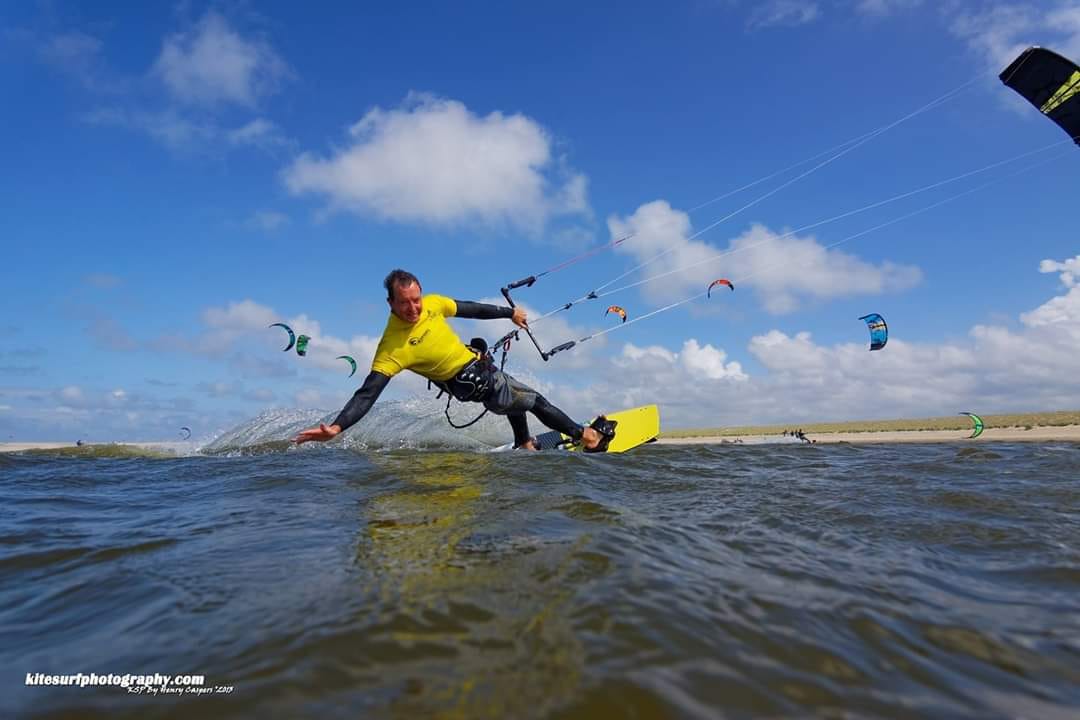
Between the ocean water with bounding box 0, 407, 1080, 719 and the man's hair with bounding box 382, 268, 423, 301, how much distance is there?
2954mm

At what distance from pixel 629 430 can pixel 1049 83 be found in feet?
36.9

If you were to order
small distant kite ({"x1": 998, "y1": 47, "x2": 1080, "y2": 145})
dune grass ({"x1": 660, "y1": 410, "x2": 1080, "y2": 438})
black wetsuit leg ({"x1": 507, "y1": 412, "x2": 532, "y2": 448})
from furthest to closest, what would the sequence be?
1. dune grass ({"x1": 660, "y1": 410, "x2": 1080, "y2": 438})
2. small distant kite ({"x1": 998, "y1": 47, "x2": 1080, "y2": 145})
3. black wetsuit leg ({"x1": 507, "y1": 412, "x2": 532, "y2": 448})

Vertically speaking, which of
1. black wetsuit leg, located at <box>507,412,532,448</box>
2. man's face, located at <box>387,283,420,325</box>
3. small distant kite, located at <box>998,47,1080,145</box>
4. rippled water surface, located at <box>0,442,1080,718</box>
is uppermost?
small distant kite, located at <box>998,47,1080,145</box>

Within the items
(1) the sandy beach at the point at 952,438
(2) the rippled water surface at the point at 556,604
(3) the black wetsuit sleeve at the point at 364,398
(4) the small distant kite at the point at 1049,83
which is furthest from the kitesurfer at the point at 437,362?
(4) the small distant kite at the point at 1049,83

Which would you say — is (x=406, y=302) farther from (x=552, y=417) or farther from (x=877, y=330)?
(x=877, y=330)

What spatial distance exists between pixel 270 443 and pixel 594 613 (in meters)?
21.6

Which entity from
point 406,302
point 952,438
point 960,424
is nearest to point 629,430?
point 406,302

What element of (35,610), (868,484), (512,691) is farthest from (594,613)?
(868,484)

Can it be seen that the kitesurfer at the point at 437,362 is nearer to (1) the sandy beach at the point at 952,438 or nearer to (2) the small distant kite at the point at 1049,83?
(1) the sandy beach at the point at 952,438

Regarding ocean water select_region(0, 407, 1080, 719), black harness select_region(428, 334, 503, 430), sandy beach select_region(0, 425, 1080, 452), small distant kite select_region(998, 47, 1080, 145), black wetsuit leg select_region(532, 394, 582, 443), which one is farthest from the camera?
sandy beach select_region(0, 425, 1080, 452)

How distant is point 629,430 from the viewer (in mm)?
12797

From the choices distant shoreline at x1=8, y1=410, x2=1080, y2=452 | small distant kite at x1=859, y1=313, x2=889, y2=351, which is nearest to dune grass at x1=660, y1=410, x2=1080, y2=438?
distant shoreline at x1=8, y1=410, x2=1080, y2=452

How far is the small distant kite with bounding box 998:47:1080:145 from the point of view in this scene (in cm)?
1127

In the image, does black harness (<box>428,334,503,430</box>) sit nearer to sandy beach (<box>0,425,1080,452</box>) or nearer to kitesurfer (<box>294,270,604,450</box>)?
kitesurfer (<box>294,270,604,450</box>)
